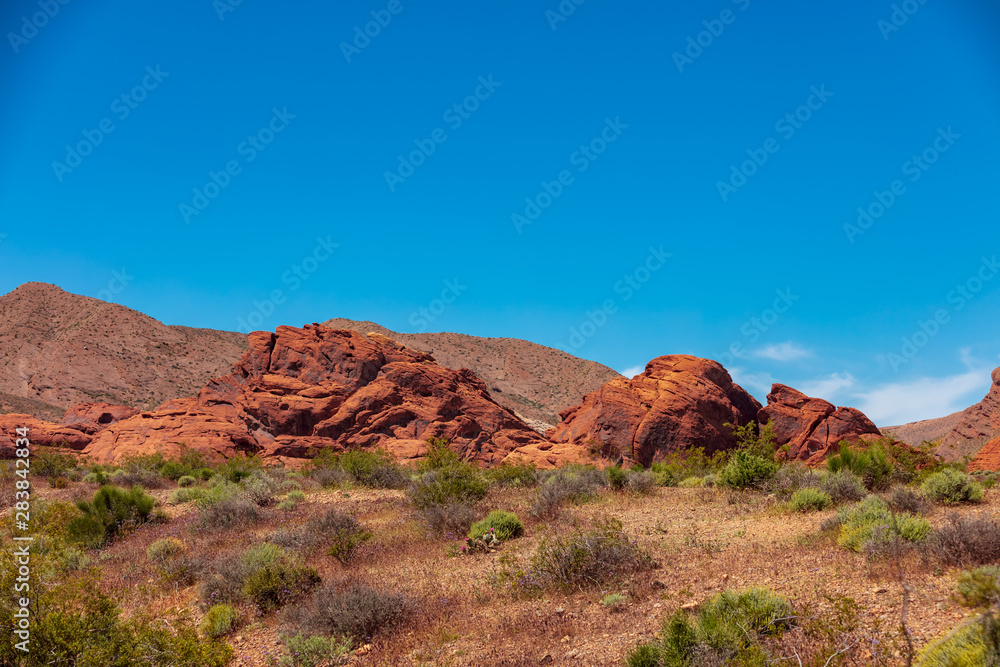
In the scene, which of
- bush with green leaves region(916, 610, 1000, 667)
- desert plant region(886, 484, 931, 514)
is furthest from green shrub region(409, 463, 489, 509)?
bush with green leaves region(916, 610, 1000, 667)

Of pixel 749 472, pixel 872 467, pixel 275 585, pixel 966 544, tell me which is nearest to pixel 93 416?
pixel 275 585

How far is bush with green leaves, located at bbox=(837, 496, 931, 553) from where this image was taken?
306 inches

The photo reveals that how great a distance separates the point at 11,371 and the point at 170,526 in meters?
73.0

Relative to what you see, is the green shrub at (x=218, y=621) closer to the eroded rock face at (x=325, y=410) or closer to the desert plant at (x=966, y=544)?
the desert plant at (x=966, y=544)

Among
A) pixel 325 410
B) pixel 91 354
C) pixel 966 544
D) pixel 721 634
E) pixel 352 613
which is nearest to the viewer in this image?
pixel 721 634

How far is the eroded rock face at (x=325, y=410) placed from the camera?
33300 millimetres

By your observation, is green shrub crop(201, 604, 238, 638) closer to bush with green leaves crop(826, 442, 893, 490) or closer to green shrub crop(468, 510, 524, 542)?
green shrub crop(468, 510, 524, 542)

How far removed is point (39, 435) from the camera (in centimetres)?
3419

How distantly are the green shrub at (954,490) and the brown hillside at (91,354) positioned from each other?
70667 millimetres

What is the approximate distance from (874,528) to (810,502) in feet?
13.1

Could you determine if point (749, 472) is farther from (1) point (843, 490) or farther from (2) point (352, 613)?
(2) point (352, 613)

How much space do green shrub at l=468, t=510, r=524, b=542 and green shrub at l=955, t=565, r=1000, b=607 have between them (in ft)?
23.3

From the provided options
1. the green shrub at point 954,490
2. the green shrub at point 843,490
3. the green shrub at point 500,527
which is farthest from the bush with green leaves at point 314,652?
the green shrub at point 954,490

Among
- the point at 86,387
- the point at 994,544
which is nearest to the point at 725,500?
the point at 994,544
